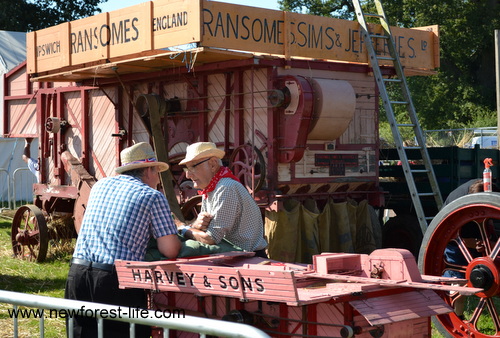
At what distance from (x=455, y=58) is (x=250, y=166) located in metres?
25.0

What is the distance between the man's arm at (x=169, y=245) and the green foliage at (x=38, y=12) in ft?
100

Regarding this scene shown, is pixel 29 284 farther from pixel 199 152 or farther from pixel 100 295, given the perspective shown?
pixel 100 295

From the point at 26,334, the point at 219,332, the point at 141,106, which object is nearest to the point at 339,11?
the point at 141,106

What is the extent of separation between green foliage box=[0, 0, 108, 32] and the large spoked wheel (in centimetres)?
3026

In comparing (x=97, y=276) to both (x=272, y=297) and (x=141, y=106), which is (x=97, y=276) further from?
(x=141, y=106)

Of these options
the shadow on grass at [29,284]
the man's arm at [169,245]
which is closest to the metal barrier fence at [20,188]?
the shadow on grass at [29,284]

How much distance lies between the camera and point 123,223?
4648 mm

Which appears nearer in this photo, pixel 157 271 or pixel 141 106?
pixel 157 271

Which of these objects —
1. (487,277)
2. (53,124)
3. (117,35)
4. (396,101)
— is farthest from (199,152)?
(53,124)

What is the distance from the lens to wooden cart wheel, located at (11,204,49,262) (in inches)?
417

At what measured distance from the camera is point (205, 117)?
31.7ft

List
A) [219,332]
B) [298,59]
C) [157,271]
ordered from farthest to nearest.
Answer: [298,59] < [157,271] < [219,332]

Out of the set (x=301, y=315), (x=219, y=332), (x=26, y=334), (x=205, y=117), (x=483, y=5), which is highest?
(x=483, y=5)

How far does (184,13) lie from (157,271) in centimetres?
437
